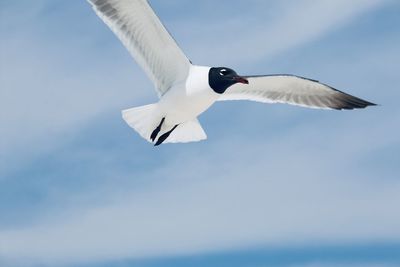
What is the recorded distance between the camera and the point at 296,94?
913cm

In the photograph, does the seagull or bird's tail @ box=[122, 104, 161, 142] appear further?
bird's tail @ box=[122, 104, 161, 142]

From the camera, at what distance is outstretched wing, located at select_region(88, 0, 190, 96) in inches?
307

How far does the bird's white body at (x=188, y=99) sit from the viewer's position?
797 centimetres

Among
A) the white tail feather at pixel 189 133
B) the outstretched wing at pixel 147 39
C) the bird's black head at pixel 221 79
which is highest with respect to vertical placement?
the outstretched wing at pixel 147 39

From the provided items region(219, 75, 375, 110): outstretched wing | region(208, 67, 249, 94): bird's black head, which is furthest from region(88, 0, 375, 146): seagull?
region(219, 75, 375, 110): outstretched wing

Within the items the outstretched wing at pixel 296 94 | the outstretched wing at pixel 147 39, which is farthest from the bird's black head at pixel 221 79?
the outstretched wing at pixel 296 94

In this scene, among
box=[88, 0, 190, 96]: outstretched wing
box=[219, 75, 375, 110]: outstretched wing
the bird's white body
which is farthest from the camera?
box=[219, 75, 375, 110]: outstretched wing

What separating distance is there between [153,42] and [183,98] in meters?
0.61

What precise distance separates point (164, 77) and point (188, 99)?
1.45 feet

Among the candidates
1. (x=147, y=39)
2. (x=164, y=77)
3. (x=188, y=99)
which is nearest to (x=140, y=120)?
(x=164, y=77)

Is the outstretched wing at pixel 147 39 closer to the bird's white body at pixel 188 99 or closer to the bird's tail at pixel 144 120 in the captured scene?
the bird's white body at pixel 188 99

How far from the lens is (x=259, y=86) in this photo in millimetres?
8945

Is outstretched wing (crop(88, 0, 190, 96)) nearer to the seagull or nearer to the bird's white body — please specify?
the seagull

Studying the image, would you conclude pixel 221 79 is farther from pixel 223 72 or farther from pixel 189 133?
pixel 189 133
